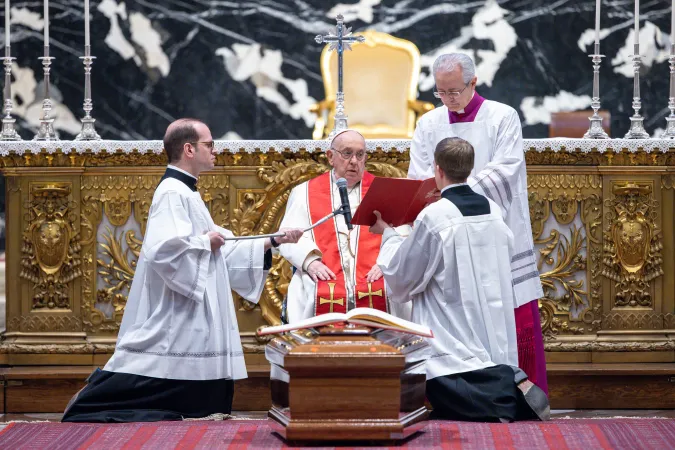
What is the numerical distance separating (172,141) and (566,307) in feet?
8.30

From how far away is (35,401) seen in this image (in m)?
6.29

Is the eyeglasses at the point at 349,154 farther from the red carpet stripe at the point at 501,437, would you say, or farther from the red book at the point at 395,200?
the red carpet stripe at the point at 501,437

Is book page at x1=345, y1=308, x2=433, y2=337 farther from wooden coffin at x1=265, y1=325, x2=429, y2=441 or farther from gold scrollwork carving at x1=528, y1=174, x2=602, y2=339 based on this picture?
gold scrollwork carving at x1=528, y1=174, x2=602, y2=339

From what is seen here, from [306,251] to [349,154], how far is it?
48cm

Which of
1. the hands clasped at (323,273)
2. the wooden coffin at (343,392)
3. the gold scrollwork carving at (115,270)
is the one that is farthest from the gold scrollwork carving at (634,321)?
the wooden coffin at (343,392)

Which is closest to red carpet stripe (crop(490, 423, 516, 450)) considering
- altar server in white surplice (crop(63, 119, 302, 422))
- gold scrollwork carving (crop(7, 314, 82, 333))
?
altar server in white surplice (crop(63, 119, 302, 422))

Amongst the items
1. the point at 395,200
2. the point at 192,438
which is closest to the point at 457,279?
the point at 395,200

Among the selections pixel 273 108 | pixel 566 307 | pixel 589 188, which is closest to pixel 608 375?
pixel 566 307

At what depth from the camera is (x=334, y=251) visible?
18.1ft

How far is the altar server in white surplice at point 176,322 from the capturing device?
15.9 ft

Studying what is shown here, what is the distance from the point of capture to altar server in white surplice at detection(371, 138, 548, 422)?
4527mm

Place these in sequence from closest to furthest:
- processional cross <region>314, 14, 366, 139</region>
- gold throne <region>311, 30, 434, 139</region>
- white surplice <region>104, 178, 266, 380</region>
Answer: white surplice <region>104, 178, 266, 380</region> < processional cross <region>314, 14, 366, 139</region> < gold throne <region>311, 30, 434, 139</region>

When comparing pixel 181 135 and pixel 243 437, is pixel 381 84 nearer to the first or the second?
pixel 181 135

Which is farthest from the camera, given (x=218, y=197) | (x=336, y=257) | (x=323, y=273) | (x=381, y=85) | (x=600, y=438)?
(x=381, y=85)
